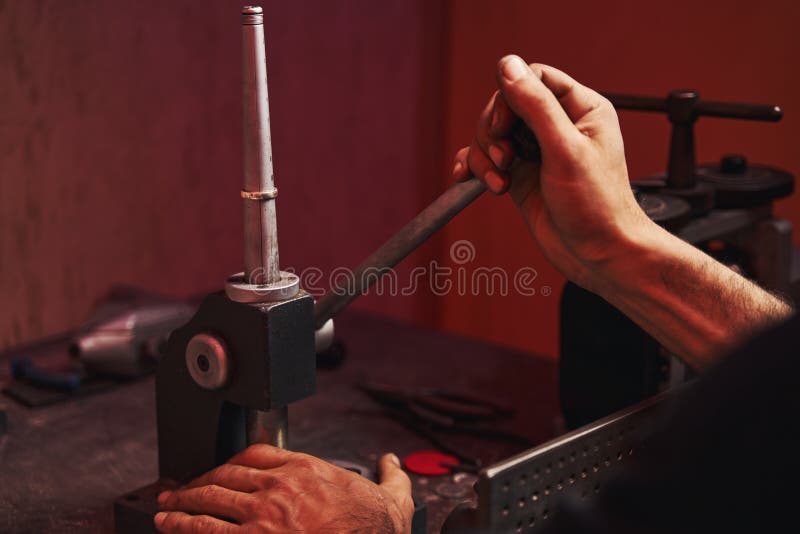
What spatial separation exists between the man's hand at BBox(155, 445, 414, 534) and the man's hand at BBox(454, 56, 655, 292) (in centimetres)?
28

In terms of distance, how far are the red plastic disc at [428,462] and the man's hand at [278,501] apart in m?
0.18

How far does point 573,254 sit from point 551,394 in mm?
467

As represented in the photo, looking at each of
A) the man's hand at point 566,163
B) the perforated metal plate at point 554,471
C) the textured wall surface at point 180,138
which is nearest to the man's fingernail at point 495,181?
the man's hand at point 566,163

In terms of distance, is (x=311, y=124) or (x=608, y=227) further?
(x=311, y=124)

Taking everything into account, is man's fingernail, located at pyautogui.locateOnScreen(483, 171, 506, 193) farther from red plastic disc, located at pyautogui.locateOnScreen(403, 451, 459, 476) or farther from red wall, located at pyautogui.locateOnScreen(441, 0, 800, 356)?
red wall, located at pyautogui.locateOnScreen(441, 0, 800, 356)

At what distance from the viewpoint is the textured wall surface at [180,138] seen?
156cm

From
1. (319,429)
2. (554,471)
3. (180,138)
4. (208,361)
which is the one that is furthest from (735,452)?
(180,138)

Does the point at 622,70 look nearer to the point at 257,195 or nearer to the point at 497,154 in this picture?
the point at 497,154

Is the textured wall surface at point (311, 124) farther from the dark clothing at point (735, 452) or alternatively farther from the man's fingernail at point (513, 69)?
the dark clothing at point (735, 452)

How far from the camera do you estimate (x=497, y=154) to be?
0.89 metres

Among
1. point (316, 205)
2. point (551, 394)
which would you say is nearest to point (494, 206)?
point (316, 205)

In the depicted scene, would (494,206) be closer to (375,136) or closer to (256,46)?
(375,136)

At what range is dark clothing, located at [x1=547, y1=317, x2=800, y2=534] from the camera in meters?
0.41

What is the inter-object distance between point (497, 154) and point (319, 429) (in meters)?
0.49
